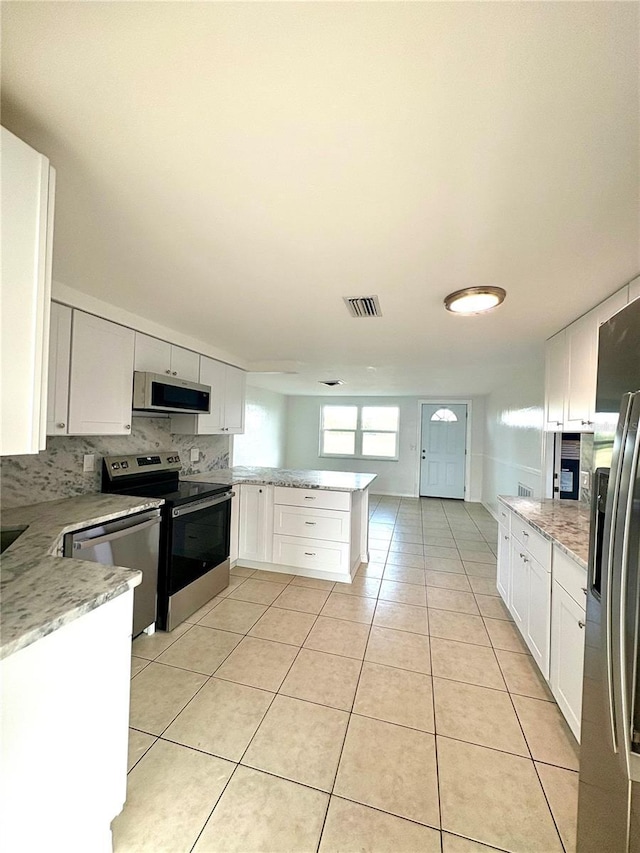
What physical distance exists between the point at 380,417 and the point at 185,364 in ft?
17.3

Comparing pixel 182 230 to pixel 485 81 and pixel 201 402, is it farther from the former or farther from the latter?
pixel 201 402

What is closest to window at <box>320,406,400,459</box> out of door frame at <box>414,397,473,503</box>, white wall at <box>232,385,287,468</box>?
door frame at <box>414,397,473,503</box>

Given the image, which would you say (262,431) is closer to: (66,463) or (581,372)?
(66,463)

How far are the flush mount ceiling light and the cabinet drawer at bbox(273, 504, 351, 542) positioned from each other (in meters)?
1.97

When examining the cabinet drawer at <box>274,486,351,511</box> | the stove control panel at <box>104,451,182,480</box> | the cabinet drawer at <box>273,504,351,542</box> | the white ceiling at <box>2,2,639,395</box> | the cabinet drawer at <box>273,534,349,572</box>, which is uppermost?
the white ceiling at <box>2,2,639,395</box>

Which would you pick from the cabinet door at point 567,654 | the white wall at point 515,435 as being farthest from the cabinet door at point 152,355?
the white wall at point 515,435

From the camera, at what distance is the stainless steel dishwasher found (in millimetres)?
1786

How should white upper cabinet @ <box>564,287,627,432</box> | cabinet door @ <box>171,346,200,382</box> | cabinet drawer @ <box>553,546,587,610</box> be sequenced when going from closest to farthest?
cabinet drawer @ <box>553,546,587,610</box> < white upper cabinet @ <box>564,287,627,432</box> < cabinet door @ <box>171,346,200,382</box>

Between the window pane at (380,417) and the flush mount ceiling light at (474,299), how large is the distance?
18.3ft

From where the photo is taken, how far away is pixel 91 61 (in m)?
0.77

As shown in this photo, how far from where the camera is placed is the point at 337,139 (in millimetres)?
939

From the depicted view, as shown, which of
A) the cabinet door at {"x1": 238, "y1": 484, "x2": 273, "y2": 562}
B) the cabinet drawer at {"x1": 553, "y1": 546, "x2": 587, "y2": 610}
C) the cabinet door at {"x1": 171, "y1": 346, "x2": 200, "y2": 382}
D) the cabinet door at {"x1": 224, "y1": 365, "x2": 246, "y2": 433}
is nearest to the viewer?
the cabinet drawer at {"x1": 553, "y1": 546, "x2": 587, "y2": 610}

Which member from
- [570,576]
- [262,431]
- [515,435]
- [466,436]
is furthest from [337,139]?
[466,436]

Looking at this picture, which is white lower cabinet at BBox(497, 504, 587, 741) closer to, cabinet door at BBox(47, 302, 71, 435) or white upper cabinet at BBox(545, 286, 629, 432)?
white upper cabinet at BBox(545, 286, 629, 432)
